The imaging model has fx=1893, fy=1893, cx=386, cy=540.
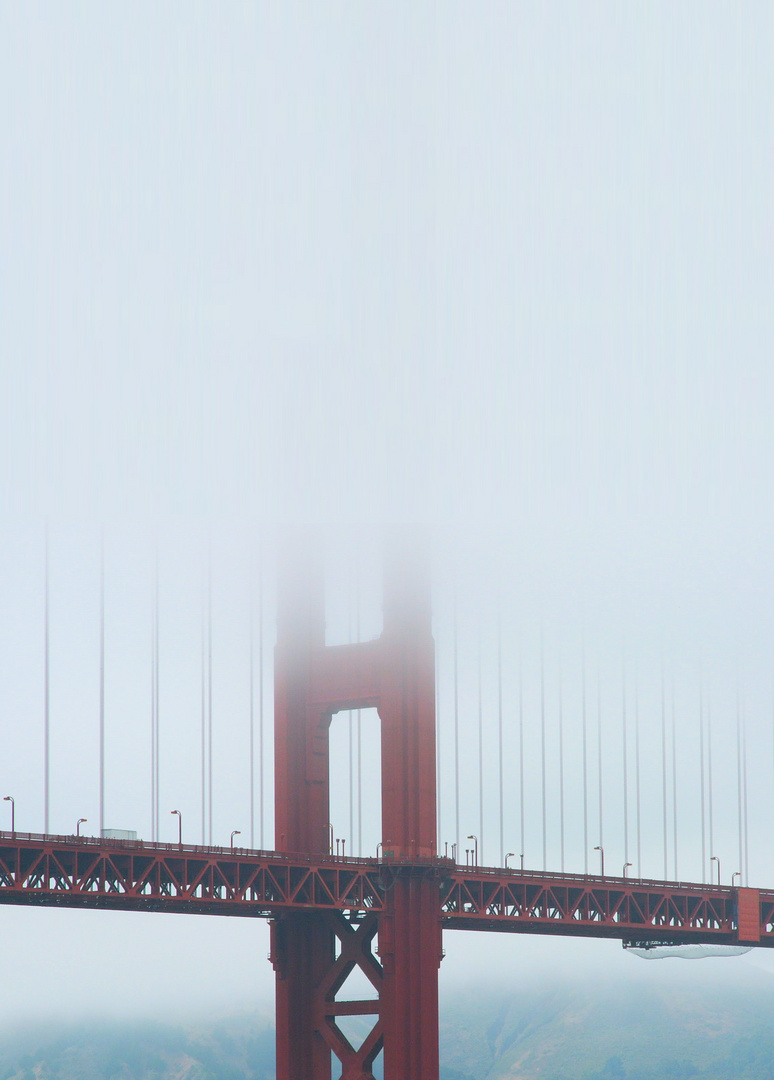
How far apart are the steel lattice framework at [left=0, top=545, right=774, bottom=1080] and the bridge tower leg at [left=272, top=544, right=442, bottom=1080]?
5cm

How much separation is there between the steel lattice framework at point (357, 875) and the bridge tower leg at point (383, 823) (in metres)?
0.05

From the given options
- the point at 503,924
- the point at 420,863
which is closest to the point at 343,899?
the point at 420,863

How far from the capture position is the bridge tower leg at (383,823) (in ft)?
226

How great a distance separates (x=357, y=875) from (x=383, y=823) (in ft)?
7.60

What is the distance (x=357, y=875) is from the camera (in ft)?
226

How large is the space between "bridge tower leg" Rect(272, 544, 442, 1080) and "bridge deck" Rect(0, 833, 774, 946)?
1212 millimetres

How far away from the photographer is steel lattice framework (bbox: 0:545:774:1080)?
6819 cm

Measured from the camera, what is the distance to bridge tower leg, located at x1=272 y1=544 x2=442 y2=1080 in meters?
68.8

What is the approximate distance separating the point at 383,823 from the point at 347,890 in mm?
3152

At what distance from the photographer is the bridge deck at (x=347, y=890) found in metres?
59.2

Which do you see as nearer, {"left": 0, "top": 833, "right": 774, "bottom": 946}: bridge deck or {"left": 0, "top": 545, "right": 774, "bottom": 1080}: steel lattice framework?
{"left": 0, "top": 833, "right": 774, "bottom": 946}: bridge deck

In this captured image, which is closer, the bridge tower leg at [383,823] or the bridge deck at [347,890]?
the bridge deck at [347,890]

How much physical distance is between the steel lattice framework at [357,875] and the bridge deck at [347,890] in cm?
11

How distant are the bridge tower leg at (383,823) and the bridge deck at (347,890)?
121 cm
